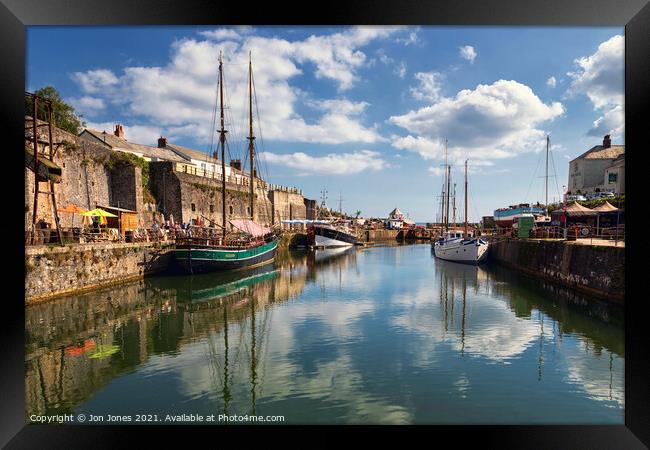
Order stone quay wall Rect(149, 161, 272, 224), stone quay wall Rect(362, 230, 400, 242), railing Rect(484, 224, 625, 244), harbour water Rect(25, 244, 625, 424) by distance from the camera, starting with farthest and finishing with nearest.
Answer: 1. stone quay wall Rect(362, 230, 400, 242)
2. stone quay wall Rect(149, 161, 272, 224)
3. railing Rect(484, 224, 625, 244)
4. harbour water Rect(25, 244, 625, 424)

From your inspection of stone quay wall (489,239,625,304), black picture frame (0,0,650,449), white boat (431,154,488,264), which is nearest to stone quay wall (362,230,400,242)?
white boat (431,154,488,264)

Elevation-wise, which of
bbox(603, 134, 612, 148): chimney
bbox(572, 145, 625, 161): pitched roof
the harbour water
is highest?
bbox(603, 134, 612, 148): chimney

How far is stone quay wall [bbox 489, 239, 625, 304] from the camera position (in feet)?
46.0

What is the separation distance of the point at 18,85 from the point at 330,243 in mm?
50103

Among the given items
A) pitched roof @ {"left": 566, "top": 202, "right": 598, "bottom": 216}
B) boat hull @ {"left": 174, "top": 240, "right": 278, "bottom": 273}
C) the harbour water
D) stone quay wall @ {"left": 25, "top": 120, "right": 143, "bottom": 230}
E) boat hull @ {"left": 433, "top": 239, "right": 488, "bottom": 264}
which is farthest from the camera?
boat hull @ {"left": 433, "top": 239, "right": 488, "bottom": 264}

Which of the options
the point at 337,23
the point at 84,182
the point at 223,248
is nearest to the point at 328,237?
the point at 223,248

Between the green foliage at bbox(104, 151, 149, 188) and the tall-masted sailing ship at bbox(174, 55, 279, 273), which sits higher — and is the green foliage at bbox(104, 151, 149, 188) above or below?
above

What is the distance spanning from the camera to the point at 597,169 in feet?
115

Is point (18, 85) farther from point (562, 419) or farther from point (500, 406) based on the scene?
point (562, 419)

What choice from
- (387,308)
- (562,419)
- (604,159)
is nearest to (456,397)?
(562,419)

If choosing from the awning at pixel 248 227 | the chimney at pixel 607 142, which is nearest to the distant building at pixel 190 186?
the awning at pixel 248 227

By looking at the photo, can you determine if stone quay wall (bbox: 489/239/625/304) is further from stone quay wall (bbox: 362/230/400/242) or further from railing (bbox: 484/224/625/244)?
stone quay wall (bbox: 362/230/400/242)

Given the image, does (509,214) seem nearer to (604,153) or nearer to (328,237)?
(604,153)

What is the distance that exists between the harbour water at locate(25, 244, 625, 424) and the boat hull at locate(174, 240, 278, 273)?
4339mm
